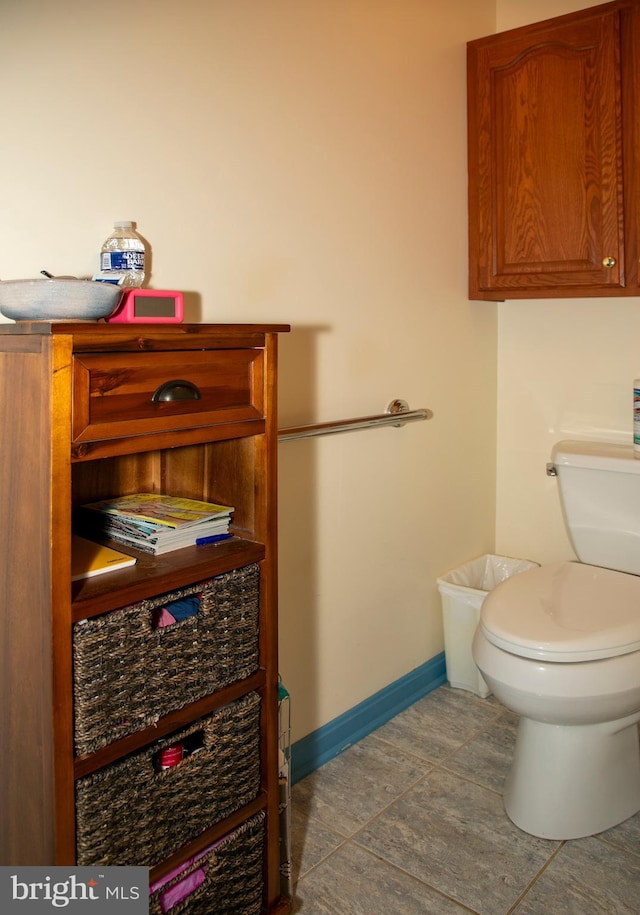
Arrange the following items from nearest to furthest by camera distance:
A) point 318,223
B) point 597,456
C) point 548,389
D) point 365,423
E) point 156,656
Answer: point 156,656 → point 318,223 → point 365,423 → point 597,456 → point 548,389

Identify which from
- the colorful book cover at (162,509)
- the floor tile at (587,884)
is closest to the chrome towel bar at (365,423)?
the colorful book cover at (162,509)

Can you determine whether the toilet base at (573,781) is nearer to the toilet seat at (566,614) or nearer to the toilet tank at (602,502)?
the toilet seat at (566,614)

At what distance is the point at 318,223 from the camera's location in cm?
189

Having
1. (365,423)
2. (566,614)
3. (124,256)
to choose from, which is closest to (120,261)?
(124,256)

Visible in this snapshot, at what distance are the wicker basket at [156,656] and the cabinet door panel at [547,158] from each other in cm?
140

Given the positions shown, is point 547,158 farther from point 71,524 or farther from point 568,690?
point 71,524

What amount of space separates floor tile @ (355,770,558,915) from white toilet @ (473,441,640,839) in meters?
0.06

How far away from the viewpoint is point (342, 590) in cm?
209

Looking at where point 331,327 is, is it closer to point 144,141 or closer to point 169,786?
point 144,141

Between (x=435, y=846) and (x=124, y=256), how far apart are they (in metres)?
1.42

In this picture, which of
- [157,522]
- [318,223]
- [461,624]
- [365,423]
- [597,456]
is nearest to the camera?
[157,522]

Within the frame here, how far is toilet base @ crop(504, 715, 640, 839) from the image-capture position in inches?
69.6

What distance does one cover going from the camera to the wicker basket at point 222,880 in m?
1.28

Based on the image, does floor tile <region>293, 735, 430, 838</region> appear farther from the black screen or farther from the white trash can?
Result: the black screen
